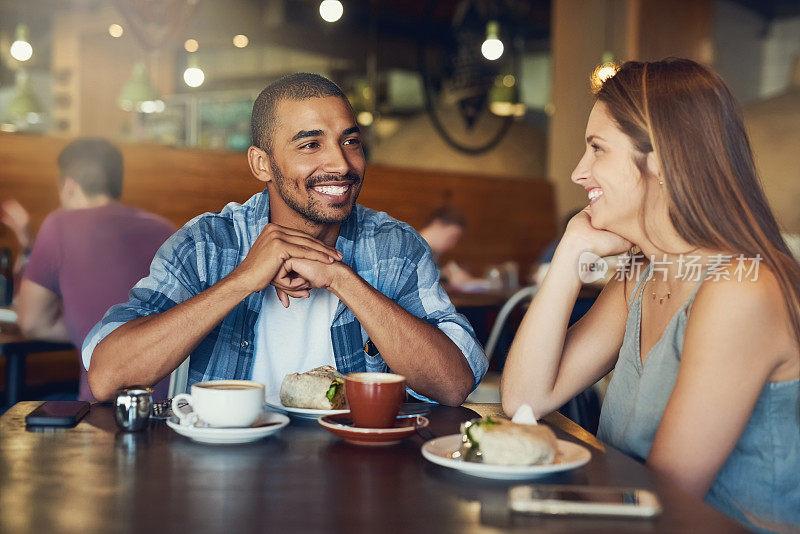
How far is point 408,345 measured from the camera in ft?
4.73

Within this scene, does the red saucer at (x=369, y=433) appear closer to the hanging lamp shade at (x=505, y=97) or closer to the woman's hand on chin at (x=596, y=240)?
the woman's hand on chin at (x=596, y=240)

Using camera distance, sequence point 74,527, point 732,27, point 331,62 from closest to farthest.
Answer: point 74,527 < point 331,62 < point 732,27

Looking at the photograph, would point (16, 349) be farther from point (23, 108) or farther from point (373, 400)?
point (23, 108)

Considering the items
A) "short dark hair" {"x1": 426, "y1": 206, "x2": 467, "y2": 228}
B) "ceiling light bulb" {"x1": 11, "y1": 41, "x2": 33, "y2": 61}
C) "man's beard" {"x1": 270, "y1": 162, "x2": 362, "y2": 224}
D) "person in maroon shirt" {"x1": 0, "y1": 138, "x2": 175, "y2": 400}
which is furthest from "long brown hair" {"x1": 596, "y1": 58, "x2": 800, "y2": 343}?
"ceiling light bulb" {"x1": 11, "y1": 41, "x2": 33, "y2": 61}

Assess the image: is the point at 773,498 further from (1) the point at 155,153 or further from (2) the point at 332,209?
(1) the point at 155,153

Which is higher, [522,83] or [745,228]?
[522,83]

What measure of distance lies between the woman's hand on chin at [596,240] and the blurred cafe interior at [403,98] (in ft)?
6.99

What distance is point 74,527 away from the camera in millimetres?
704

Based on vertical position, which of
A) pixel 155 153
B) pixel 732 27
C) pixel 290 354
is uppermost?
pixel 732 27

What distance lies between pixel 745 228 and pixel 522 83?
23.1ft

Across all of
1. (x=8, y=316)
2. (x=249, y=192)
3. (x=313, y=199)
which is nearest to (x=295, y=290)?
(x=313, y=199)

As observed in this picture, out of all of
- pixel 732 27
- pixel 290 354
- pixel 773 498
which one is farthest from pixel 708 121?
pixel 732 27

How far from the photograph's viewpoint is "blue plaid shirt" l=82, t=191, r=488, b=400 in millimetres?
1528

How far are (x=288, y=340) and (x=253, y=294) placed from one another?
0.38 feet
